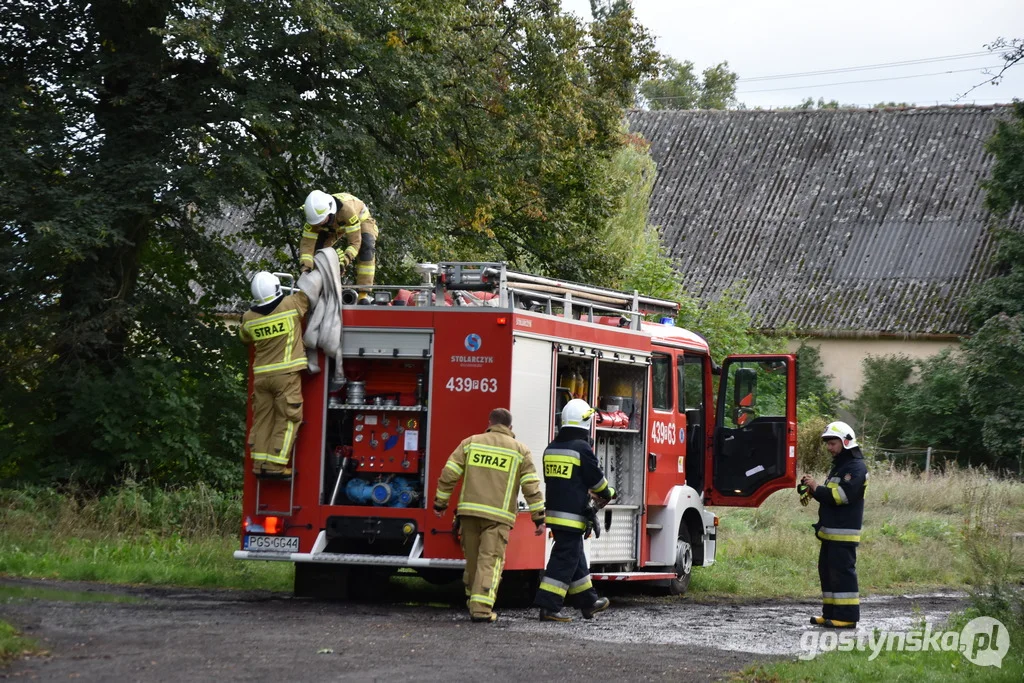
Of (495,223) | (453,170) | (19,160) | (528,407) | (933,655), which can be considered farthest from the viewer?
(495,223)

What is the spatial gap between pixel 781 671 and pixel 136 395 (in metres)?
11.5

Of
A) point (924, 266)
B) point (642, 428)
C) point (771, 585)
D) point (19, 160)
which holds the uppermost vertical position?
point (924, 266)

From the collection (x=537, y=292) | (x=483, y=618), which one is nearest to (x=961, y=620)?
(x=483, y=618)

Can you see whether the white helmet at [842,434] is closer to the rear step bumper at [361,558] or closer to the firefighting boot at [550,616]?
the firefighting boot at [550,616]

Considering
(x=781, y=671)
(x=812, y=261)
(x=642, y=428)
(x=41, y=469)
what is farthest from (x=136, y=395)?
(x=812, y=261)

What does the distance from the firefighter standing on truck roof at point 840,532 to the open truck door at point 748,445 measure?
266 cm

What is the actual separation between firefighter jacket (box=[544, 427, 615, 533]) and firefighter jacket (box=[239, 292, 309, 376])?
2439mm

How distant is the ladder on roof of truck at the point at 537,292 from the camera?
12.6 meters

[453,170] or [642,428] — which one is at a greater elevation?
[453,170]

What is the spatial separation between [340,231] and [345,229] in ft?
0.19

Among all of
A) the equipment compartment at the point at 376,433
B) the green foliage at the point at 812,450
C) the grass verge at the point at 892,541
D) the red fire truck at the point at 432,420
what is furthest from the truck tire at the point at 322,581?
the green foliage at the point at 812,450

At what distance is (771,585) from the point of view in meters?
16.4

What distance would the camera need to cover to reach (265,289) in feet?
40.5

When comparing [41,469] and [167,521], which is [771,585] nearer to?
[167,521]
